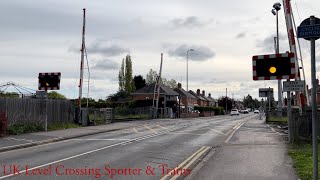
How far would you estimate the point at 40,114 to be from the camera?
25391 millimetres

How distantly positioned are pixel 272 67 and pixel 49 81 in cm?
1443

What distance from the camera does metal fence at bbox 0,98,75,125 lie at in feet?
74.4

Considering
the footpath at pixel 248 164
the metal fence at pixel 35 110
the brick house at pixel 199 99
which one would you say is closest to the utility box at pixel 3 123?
the metal fence at pixel 35 110

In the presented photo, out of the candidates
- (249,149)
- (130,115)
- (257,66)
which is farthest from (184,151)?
(130,115)

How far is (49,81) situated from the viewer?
24516 mm

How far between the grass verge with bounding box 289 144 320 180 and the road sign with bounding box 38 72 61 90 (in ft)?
46.3

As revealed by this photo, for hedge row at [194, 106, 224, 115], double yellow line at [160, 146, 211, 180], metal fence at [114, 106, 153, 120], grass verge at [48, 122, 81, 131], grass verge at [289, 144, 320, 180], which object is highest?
hedge row at [194, 106, 224, 115]

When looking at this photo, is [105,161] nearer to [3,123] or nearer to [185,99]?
[3,123]

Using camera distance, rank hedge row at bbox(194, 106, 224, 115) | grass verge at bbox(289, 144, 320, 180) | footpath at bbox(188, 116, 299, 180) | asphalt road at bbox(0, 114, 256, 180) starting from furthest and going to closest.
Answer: hedge row at bbox(194, 106, 224, 115) < asphalt road at bbox(0, 114, 256, 180) < footpath at bbox(188, 116, 299, 180) < grass verge at bbox(289, 144, 320, 180)

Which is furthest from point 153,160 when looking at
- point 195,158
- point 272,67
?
point 272,67

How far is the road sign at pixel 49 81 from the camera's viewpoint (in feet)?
80.3

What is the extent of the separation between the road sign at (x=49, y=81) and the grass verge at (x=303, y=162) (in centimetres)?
1410

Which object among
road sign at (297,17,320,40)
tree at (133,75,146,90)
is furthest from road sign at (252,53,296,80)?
tree at (133,75,146,90)

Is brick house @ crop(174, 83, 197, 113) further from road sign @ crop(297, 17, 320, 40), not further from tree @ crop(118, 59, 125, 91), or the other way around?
road sign @ crop(297, 17, 320, 40)
